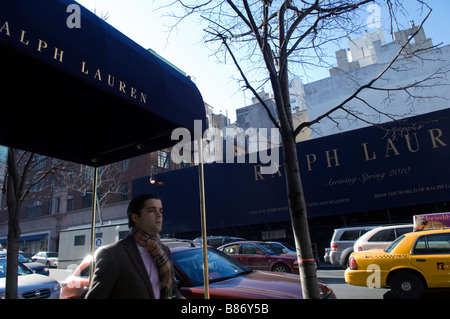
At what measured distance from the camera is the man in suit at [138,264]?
1.99m

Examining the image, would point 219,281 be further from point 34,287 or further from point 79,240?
point 79,240

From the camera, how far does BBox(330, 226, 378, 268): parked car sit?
13.0m

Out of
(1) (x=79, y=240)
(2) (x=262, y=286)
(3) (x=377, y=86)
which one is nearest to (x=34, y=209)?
(1) (x=79, y=240)

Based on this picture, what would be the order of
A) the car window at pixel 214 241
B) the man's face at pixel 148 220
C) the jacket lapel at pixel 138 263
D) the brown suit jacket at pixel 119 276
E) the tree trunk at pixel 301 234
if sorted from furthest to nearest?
the car window at pixel 214 241 → the tree trunk at pixel 301 234 → the man's face at pixel 148 220 → the jacket lapel at pixel 138 263 → the brown suit jacket at pixel 119 276

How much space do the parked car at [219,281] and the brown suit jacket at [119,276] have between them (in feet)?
6.20

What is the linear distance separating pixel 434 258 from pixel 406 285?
0.88 meters

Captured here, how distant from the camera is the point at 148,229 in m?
2.33

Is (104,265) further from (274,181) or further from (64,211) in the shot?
(64,211)

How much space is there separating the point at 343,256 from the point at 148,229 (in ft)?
41.1

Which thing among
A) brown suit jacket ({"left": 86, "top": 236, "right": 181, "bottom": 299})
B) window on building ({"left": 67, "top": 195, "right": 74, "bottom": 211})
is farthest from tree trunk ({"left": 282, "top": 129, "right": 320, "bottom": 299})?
window on building ({"left": 67, "top": 195, "right": 74, "bottom": 211})

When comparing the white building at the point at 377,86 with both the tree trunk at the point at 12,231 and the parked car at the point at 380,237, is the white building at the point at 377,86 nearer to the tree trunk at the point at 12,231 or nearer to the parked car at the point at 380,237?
the parked car at the point at 380,237

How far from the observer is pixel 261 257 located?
11.8m

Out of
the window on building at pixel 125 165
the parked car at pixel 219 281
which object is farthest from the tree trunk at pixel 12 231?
the window on building at pixel 125 165
